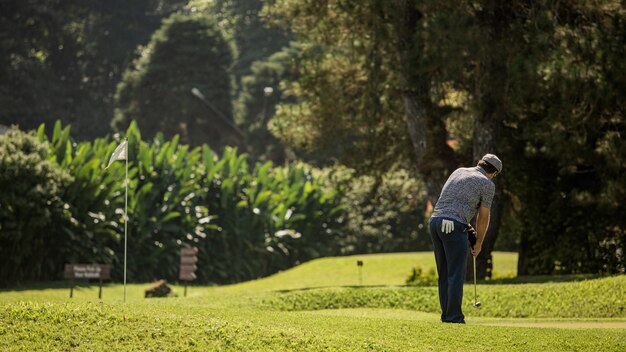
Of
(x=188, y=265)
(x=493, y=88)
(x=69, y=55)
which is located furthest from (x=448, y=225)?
(x=69, y=55)

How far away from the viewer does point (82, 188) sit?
29000 millimetres

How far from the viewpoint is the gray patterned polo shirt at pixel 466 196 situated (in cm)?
1235

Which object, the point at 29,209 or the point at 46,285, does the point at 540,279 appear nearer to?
the point at 46,285

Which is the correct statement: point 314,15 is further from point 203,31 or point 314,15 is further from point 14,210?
point 203,31

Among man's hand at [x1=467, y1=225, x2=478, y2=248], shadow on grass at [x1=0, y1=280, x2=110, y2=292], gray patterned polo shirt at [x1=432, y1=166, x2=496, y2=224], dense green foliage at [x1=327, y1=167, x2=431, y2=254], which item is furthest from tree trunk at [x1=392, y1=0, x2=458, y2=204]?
dense green foliage at [x1=327, y1=167, x2=431, y2=254]

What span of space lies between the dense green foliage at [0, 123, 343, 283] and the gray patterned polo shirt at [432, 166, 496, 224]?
16.1 metres

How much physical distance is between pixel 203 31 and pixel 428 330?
58292mm

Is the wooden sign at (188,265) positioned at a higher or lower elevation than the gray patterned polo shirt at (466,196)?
lower

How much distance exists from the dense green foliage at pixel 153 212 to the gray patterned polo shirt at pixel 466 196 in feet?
52.9

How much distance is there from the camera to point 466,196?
12391 mm

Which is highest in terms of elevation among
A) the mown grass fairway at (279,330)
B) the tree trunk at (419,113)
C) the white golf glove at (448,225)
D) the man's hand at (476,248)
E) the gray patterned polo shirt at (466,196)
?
the tree trunk at (419,113)

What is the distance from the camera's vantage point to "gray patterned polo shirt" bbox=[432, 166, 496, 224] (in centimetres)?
1235

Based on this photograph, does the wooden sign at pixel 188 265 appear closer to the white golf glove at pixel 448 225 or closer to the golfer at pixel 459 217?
the golfer at pixel 459 217

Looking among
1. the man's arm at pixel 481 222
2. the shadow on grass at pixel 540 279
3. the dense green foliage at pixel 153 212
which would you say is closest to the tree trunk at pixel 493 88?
the shadow on grass at pixel 540 279
